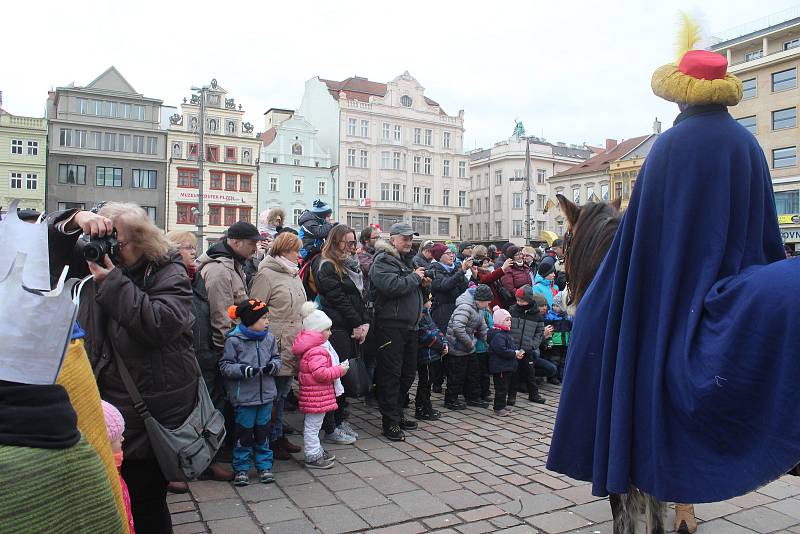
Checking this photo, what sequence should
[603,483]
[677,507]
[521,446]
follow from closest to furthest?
[603,483], [677,507], [521,446]

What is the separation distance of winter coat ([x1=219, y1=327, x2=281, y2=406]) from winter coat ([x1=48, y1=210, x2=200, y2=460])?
1.57 meters

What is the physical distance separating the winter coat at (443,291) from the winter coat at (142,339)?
4.96 meters

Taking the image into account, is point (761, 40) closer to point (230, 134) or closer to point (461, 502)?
point (230, 134)

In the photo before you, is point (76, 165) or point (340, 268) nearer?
point (340, 268)

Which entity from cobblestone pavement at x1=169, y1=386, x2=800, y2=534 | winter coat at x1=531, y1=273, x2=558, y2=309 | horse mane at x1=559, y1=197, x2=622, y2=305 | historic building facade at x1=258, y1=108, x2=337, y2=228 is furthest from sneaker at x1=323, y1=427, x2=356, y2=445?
historic building facade at x1=258, y1=108, x2=337, y2=228

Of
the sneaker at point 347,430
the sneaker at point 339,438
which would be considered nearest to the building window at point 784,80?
the sneaker at point 347,430

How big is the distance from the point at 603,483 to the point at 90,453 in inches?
74.7

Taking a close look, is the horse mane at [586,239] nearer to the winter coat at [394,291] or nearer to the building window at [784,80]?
the winter coat at [394,291]

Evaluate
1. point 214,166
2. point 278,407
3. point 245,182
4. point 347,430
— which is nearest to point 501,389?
point 347,430

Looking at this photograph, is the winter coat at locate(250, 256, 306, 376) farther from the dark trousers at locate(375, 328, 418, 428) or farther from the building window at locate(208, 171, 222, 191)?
the building window at locate(208, 171, 222, 191)

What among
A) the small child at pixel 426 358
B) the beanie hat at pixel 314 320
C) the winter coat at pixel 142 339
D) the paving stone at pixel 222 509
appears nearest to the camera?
the winter coat at pixel 142 339

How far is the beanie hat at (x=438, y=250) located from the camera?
805 cm

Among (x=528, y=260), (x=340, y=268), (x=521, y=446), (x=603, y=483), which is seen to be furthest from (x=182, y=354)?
(x=528, y=260)

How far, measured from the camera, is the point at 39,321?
4.75ft
